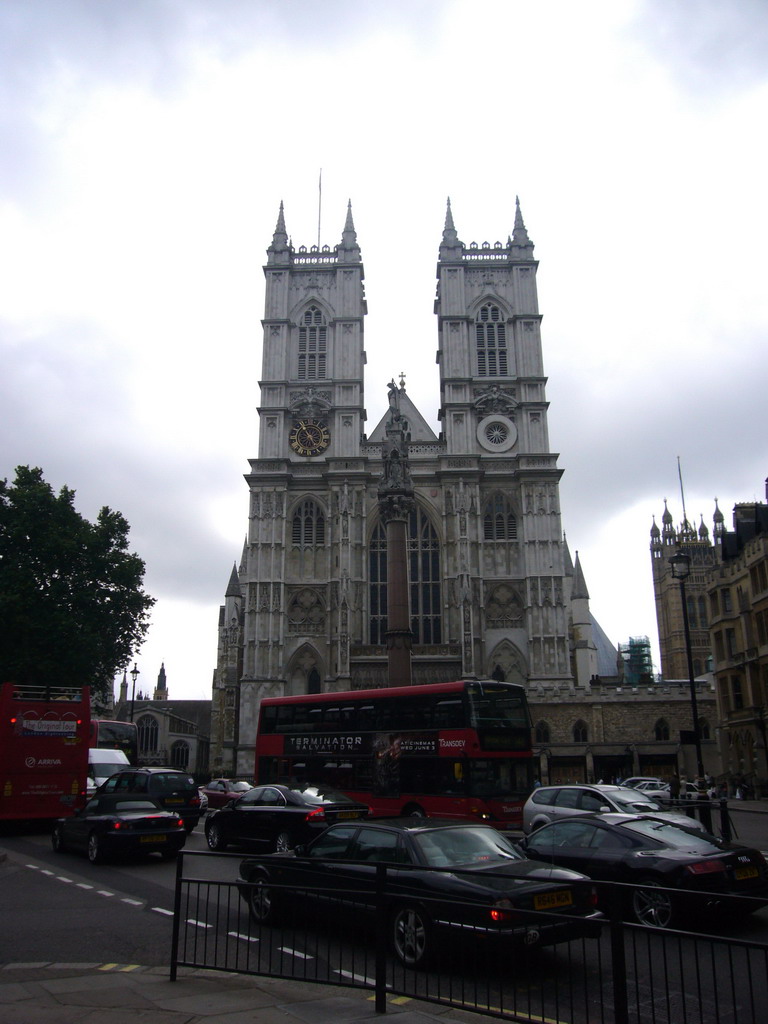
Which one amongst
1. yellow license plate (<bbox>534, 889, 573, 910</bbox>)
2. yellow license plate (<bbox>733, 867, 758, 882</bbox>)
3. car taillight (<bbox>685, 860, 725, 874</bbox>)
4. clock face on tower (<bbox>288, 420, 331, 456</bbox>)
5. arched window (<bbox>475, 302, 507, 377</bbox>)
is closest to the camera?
yellow license plate (<bbox>534, 889, 573, 910</bbox>)

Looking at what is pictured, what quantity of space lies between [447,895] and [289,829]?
311 inches

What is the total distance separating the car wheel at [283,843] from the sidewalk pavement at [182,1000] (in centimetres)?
710

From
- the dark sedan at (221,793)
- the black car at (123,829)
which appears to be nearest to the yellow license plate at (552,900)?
the black car at (123,829)

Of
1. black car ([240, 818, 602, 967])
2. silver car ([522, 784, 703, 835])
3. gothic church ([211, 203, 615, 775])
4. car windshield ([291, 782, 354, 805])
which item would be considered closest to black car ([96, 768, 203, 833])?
car windshield ([291, 782, 354, 805])

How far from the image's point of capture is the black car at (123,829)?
1470 centimetres

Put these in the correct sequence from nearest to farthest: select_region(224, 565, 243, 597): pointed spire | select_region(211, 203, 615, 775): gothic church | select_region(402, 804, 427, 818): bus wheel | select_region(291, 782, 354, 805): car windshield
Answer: select_region(291, 782, 354, 805): car windshield → select_region(402, 804, 427, 818): bus wheel → select_region(211, 203, 615, 775): gothic church → select_region(224, 565, 243, 597): pointed spire

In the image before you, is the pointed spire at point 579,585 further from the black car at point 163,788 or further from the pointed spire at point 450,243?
the black car at point 163,788

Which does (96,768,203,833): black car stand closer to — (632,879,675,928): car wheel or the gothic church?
(632,879,675,928): car wheel

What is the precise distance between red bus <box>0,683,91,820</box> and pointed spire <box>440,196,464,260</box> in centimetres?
4437

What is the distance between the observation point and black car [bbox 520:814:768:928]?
9383 mm

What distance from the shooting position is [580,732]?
143 ft

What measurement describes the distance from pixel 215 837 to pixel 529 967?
37.4 feet

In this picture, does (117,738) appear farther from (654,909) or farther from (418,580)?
(654,909)

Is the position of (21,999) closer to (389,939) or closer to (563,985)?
(389,939)
